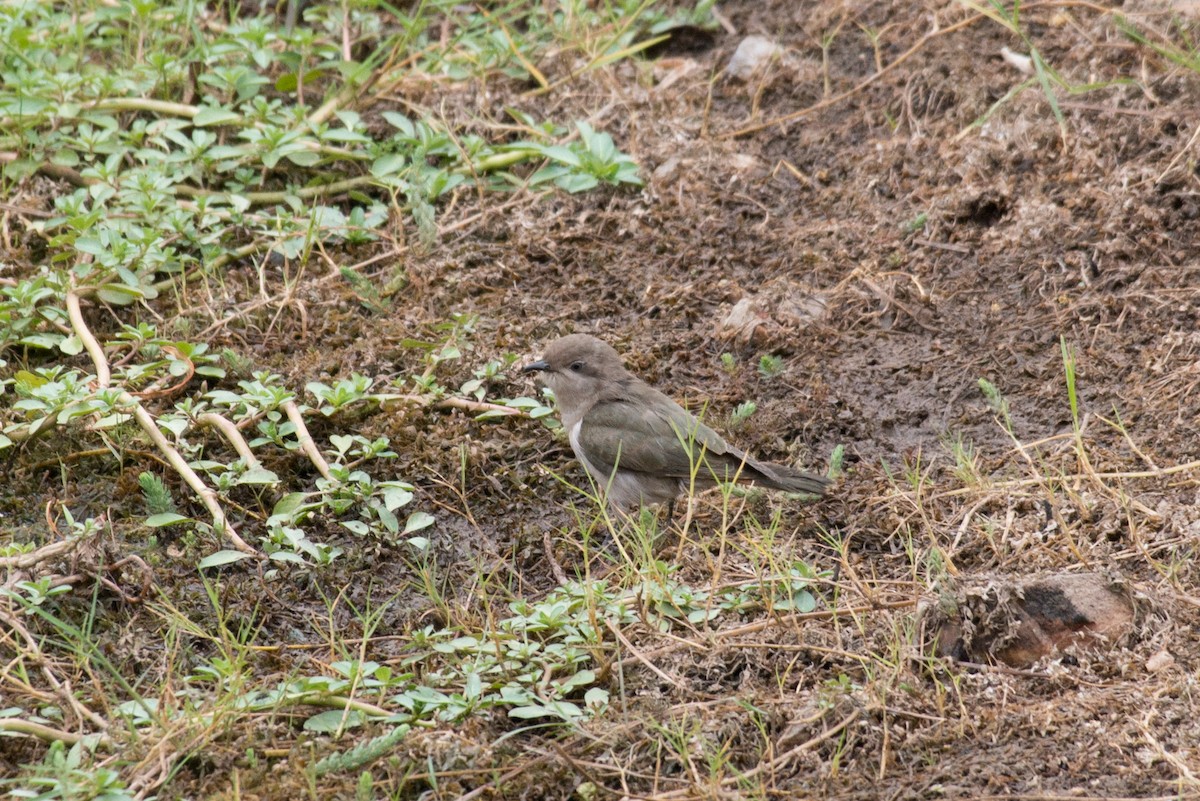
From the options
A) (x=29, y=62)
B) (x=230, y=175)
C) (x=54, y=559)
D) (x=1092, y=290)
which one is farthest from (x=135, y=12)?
(x=1092, y=290)

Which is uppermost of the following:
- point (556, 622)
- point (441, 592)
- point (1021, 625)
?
point (1021, 625)

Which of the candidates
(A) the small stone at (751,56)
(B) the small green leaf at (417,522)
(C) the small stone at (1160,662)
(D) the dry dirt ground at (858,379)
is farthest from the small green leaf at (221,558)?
(A) the small stone at (751,56)

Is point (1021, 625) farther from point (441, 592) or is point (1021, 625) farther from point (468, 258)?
point (468, 258)

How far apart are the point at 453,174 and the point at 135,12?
2.14m

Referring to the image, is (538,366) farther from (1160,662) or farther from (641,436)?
(1160,662)

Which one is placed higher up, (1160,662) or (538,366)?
(1160,662)

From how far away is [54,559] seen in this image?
4.71 m

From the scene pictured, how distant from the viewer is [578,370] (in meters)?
5.98

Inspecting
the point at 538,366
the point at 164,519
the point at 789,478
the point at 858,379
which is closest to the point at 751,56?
the point at 858,379

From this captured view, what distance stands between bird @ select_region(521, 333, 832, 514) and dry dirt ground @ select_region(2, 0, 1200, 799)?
20 centimetres

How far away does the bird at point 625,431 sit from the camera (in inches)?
225

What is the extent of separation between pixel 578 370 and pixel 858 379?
1353mm

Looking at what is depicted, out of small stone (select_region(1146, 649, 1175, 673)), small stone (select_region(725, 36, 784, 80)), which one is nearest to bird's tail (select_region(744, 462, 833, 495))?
small stone (select_region(1146, 649, 1175, 673))

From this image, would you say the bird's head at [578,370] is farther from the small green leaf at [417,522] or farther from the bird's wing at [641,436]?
the small green leaf at [417,522]
